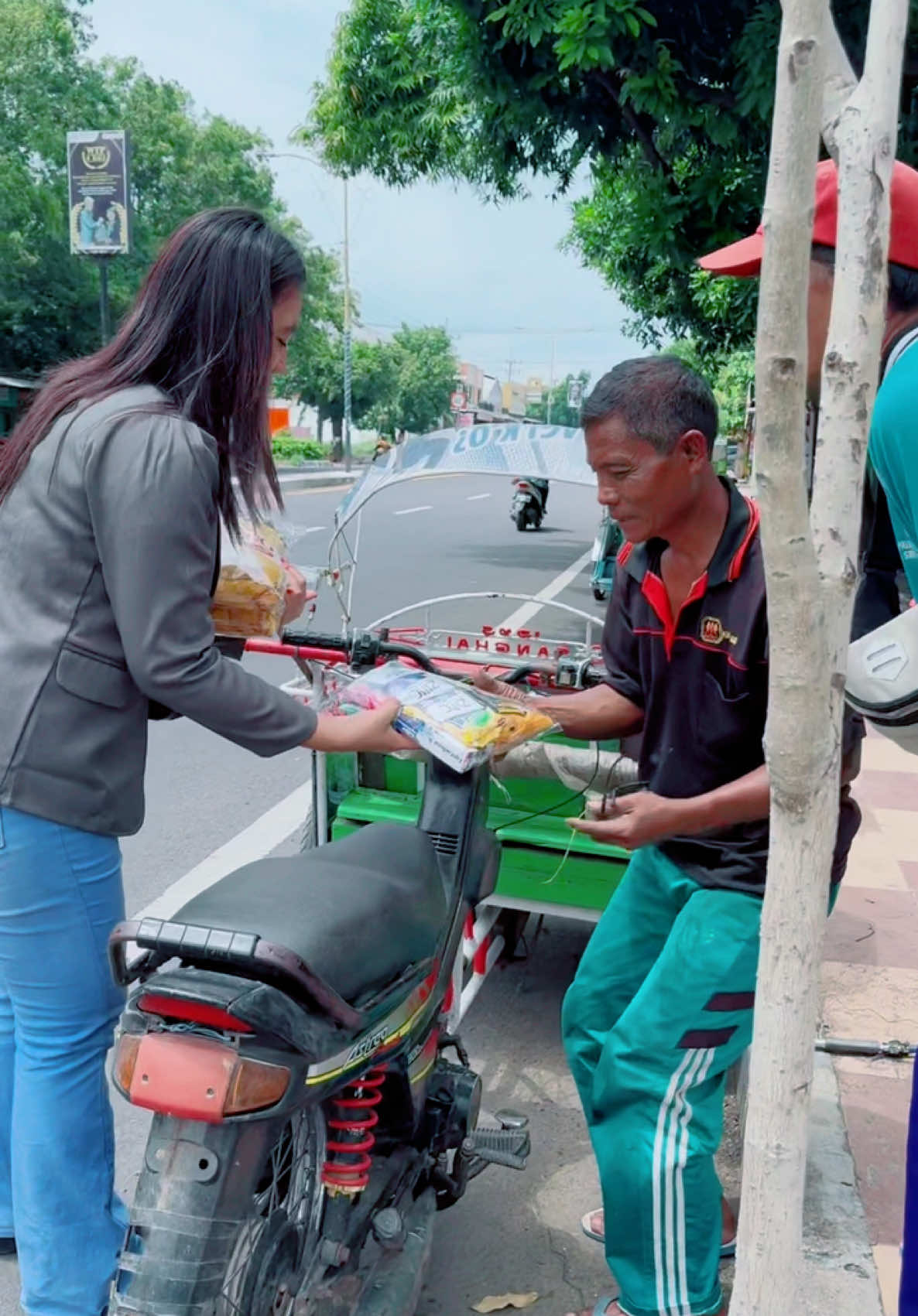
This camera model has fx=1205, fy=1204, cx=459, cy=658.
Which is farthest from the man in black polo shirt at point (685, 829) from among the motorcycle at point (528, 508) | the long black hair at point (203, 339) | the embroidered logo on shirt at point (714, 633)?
the motorcycle at point (528, 508)

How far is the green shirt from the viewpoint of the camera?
1431mm

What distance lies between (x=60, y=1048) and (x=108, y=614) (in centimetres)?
76

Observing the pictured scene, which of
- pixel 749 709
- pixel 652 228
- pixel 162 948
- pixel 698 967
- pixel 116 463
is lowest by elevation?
pixel 698 967

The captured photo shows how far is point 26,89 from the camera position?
26.0 meters

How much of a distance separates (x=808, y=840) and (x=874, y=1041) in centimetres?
218

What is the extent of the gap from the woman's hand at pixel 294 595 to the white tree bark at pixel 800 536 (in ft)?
4.14

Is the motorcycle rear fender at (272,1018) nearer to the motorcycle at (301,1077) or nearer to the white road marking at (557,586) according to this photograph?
the motorcycle at (301,1077)

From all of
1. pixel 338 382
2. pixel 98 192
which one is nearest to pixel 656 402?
pixel 98 192

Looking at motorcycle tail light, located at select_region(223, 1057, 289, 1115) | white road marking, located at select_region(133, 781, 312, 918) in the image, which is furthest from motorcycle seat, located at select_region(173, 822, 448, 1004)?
white road marking, located at select_region(133, 781, 312, 918)

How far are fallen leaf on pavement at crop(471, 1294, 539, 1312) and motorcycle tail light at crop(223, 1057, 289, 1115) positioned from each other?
1.08 m

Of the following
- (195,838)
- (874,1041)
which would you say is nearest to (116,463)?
(874,1041)

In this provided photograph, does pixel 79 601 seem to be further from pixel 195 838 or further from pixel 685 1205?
pixel 195 838

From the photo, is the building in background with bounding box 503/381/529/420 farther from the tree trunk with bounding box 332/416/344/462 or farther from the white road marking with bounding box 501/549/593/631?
the white road marking with bounding box 501/549/593/631

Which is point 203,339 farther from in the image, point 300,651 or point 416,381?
point 416,381
